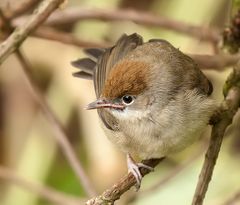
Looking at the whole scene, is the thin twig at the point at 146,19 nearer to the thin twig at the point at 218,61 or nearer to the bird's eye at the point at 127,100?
the thin twig at the point at 218,61

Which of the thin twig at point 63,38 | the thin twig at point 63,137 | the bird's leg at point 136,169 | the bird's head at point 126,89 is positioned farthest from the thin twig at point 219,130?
the thin twig at point 63,38

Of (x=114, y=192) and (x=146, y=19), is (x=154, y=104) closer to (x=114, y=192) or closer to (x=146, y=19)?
(x=114, y=192)

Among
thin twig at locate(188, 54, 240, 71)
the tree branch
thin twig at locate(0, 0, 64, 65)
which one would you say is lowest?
thin twig at locate(188, 54, 240, 71)

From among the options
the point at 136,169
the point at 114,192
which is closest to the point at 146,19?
the point at 136,169

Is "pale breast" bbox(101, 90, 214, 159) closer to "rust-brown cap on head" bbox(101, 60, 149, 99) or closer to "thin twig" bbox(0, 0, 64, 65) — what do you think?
"rust-brown cap on head" bbox(101, 60, 149, 99)

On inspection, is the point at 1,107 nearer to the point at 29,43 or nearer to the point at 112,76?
the point at 29,43

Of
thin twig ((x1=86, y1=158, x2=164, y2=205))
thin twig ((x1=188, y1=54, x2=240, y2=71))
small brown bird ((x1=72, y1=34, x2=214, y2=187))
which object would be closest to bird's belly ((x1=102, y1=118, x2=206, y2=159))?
small brown bird ((x1=72, y1=34, x2=214, y2=187))
